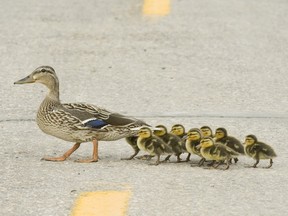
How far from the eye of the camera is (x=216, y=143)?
388 inches

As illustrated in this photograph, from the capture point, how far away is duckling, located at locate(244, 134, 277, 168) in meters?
9.73

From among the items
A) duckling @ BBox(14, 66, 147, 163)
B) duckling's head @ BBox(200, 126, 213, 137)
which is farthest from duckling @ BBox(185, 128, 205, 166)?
duckling @ BBox(14, 66, 147, 163)

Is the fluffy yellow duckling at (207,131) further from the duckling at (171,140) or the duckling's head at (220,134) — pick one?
the duckling at (171,140)

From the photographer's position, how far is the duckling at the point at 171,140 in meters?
9.93

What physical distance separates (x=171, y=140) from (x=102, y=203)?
67.9 inches

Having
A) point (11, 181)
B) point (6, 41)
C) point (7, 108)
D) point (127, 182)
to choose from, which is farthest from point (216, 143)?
point (6, 41)

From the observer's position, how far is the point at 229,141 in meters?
9.92

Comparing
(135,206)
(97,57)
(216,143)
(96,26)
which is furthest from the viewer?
(96,26)

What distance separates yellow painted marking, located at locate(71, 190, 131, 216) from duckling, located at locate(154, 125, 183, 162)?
4.00 feet

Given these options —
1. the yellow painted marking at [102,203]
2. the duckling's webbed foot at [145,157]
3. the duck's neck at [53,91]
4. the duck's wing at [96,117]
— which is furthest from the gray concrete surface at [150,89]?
the duck's neck at [53,91]

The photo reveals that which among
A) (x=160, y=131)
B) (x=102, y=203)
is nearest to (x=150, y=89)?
(x=160, y=131)

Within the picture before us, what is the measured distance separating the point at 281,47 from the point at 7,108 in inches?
181

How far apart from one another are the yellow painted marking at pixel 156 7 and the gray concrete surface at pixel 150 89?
0.46 feet

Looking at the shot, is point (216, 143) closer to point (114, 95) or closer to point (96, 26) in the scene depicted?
point (114, 95)
